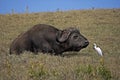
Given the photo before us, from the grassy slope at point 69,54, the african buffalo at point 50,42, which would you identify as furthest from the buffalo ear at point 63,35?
the grassy slope at point 69,54

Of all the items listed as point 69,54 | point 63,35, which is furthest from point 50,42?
point 69,54

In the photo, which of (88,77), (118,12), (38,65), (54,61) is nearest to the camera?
(88,77)

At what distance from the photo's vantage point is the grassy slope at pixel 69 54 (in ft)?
28.0

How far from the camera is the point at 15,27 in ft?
73.7

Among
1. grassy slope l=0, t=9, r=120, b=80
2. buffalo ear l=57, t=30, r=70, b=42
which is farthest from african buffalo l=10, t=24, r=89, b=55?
grassy slope l=0, t=9, r=120, b=80

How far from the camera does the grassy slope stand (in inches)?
336

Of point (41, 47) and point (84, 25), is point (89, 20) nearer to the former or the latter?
point (84, 25)

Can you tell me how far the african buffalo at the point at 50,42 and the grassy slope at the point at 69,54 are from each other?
0.44m

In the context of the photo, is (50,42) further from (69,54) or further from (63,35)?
(69,54)

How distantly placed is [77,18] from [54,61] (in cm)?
1384

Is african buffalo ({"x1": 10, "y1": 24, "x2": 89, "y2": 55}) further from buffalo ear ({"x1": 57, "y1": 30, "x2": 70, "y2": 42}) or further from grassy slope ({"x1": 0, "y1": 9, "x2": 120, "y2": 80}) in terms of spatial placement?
grassy slope ({"x1": 0, "y1": 9, "x2": 120, "y2": 80})

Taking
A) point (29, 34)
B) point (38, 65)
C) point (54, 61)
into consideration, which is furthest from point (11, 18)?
point (38, 65)

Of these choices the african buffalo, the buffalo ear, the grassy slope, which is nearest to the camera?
the grassy slope

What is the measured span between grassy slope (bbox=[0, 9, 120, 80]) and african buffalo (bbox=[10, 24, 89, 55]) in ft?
1.45
